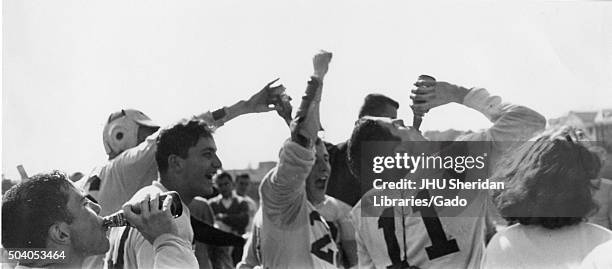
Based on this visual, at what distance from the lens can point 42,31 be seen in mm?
3756

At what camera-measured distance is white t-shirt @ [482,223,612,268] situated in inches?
150

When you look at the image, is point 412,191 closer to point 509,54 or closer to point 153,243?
point 509,54

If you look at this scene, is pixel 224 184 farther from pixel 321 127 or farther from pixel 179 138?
pixel 321 127

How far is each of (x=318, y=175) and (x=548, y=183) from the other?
0.85 metres

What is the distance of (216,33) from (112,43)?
0.38 metres

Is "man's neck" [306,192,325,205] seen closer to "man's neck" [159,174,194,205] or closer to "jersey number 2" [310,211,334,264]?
"jersey number 2" [310,211,334,264]

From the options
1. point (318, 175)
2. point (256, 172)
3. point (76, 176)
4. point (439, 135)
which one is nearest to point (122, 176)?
point (76, 176)

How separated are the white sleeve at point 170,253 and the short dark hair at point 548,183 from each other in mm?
1183

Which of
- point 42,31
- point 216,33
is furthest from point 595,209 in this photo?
point 42,31

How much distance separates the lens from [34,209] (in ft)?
12.0

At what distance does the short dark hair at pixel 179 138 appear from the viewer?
3803 millimetres

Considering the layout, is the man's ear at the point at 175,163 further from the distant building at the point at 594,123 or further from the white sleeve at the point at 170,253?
the distant building at the point at 594,123

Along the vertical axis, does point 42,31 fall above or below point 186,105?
above

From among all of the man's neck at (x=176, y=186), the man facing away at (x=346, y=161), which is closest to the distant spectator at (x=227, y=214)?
the man's neck at (x=176, y=186)
